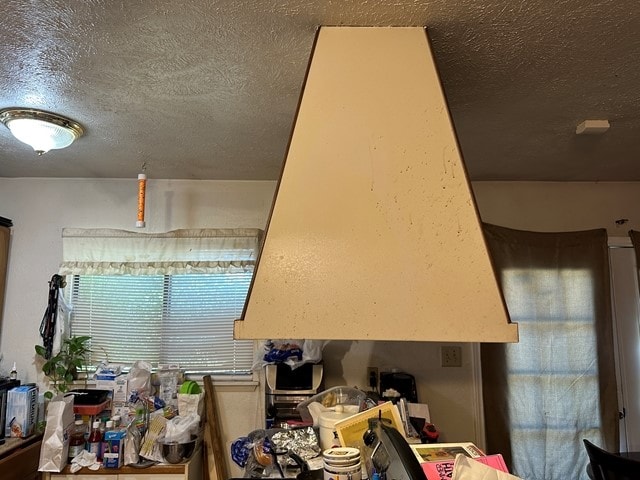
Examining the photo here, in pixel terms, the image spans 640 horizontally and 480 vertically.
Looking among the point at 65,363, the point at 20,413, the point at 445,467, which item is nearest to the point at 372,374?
the point at 445,467

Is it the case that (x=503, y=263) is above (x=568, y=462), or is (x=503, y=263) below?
above

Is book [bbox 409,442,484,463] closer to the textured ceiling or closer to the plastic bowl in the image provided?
the textured ceiling

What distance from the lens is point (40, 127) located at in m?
1.96

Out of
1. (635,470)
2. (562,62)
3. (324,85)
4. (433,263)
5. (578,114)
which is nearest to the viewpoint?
(433,263)

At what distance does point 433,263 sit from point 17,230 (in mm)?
2893

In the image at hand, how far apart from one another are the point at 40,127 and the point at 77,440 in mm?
1647

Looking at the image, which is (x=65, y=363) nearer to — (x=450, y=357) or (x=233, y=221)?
(x=233, y=221)

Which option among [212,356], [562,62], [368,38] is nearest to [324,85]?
[368,38]

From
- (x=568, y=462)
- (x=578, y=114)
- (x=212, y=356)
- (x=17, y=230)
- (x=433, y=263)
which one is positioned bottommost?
(x=568, y=462)

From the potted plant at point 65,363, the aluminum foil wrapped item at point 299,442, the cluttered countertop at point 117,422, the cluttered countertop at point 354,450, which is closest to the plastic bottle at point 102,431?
the cluttered countertop at point 117,422

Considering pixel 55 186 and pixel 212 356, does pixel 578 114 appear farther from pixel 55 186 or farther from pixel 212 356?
pixel 55 186

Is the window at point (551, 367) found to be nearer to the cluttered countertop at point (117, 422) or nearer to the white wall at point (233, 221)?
the white wall at point (233, 221)

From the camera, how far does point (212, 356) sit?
114 inches

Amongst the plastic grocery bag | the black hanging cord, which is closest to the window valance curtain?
the black hanging cord
